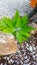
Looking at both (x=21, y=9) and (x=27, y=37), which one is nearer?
(x=27, y=37)

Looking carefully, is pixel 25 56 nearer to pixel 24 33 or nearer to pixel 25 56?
pixel 25 56

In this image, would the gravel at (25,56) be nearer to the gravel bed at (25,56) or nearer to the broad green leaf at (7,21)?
the gravel bed at (25,56)

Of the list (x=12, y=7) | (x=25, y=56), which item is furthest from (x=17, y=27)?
(x=12, y=7)

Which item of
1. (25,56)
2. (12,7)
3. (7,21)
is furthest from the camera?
(12,7)

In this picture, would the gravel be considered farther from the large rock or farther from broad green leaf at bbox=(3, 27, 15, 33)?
the large rock

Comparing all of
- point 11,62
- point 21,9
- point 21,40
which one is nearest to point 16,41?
point 21,40

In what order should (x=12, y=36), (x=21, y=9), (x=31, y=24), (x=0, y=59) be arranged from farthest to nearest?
1. (x=21, y=9)
2. (x=31, y=24)
3. (x=12, y=36)
4. (x=0, y=59)

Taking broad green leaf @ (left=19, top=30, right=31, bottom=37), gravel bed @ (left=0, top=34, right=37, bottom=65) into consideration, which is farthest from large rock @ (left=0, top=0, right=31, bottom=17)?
gravel bed @ (left=0, top=34, right=37, bottom=65)

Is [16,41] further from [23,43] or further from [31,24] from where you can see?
[31,24]
